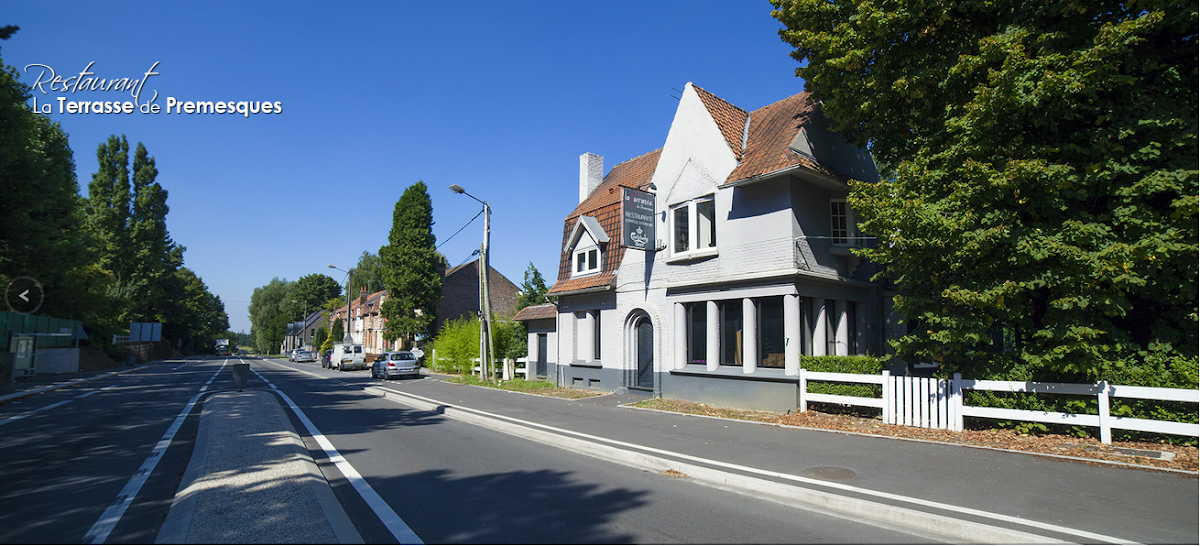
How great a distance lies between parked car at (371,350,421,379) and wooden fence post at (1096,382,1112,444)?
27.7m

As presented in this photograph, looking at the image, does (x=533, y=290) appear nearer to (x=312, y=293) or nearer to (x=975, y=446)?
(x=975, y=446)

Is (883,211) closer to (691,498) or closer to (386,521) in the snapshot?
(691,498)

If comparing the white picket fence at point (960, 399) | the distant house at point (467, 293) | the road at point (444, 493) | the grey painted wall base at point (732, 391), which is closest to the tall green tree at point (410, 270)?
the distant house at point (467, 293)

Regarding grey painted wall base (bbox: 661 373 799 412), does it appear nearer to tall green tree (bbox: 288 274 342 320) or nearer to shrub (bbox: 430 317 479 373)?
shrub (bbox: 430 317 479 373)

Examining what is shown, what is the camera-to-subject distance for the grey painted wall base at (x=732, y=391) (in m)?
13.7

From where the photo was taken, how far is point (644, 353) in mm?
18656

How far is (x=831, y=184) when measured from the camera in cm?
1491

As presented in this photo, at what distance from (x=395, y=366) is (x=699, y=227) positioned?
1954cm

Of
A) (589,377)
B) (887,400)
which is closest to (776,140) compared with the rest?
(887,400)

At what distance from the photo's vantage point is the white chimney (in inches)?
997

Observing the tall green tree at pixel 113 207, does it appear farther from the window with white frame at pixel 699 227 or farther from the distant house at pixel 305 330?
the window with white frame at pixel 699 227

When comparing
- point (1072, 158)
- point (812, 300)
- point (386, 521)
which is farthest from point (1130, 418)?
point (386, 521)

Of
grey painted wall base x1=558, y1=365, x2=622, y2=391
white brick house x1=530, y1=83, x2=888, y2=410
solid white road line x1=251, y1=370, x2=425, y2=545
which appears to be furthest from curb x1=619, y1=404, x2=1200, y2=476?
solid white road line x1=251, y1=370, x2=425, y2=545

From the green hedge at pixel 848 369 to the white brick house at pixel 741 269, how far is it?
67 cm
